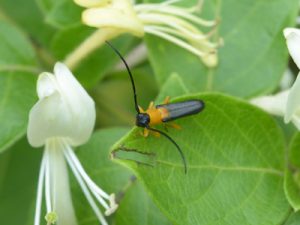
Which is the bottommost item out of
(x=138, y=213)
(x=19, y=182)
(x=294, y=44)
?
(x=19, y=182)

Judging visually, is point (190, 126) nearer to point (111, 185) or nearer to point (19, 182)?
point (111, 185)

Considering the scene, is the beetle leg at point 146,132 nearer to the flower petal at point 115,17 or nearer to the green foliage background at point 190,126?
the green foliage background at point 190,126

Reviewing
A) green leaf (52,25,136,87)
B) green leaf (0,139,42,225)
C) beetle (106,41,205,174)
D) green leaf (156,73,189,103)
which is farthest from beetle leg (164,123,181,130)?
green leaf (0,139,42,225)

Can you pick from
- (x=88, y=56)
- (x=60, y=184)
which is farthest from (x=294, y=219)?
(x=88, y=56)

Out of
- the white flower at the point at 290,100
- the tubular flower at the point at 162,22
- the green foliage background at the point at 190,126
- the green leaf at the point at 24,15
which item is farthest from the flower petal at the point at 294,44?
the green leaf at the point at 24,15

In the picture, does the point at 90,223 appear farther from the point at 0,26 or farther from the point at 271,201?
the point at 0,26

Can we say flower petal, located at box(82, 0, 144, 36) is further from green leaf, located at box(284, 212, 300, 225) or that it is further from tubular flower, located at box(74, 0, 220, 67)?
green leaf, located at box(284, 212, 300, 225)
